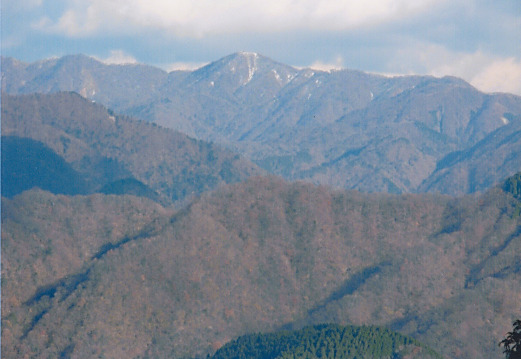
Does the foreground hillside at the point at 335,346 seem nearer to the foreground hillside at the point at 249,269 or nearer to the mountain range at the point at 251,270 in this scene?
the mountain range at the point at 251,270

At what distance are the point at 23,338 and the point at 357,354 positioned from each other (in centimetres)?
6429

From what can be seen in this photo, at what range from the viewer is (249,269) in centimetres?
16962

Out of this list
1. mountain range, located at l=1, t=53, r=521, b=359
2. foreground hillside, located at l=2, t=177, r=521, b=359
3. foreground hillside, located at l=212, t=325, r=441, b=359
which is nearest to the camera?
foreground hillside, located at l=212, t=325, r=441, b=359

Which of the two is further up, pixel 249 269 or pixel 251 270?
pixel 249 269

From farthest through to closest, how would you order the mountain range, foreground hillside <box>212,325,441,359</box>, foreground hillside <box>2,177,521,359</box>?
1. foreground hillside <box>2,177,521,359</box>
2. the mountain range
3. foreground hillside <box>212,325,441,359</box>

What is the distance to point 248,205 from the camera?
187125 mm

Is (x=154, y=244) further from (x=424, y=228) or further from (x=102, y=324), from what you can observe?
(x=424, y=228)

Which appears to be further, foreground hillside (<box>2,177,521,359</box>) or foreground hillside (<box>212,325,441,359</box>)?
foreground hillside (<box>2,177,521,359</box>)

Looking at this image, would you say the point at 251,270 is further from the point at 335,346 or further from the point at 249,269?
the point at 335,346

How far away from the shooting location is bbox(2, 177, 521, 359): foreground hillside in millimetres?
141250

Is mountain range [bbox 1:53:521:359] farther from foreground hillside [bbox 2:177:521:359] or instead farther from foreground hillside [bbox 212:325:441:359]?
foreground hillside [bbox 212:325:441:359]

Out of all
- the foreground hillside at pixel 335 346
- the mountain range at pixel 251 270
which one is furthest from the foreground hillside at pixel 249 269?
the foreground hillside at pixel 335 346

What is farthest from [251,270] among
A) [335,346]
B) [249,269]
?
[335,346]

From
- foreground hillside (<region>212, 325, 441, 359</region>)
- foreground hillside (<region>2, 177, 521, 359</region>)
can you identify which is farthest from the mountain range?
foreground hillside (<region>212, 325, 441, 359</region>)
